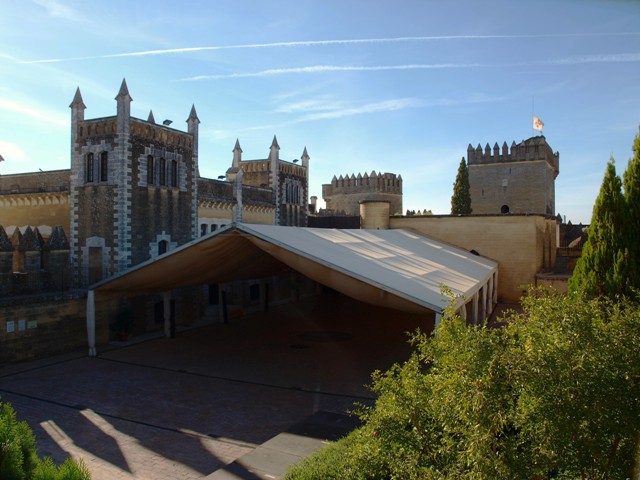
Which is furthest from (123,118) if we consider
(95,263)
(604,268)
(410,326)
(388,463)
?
(388,463)

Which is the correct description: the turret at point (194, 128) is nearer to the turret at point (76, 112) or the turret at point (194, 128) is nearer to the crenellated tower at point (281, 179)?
the turret at point (76, 112)

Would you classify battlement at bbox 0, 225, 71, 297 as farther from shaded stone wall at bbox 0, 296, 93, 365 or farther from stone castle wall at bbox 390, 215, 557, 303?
stone castle wall at bbox 390, 215, 557, 303

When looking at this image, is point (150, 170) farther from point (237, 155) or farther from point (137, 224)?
point (237, 155)

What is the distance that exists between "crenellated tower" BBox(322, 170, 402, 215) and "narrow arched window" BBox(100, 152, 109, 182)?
33701 millimetres

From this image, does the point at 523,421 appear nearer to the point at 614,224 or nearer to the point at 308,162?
the point at 614,224

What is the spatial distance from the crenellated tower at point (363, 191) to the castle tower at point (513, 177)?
8.39 m

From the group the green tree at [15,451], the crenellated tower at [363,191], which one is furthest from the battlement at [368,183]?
the green tree at [15,451]

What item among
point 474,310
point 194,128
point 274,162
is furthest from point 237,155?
point 474,310

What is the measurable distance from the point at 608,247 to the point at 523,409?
13598 mm

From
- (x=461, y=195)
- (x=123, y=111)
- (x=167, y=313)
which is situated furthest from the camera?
(x=461, y=195)

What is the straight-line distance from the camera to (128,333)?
21891mm

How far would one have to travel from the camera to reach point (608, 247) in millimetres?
16531

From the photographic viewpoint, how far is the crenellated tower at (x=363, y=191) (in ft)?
185

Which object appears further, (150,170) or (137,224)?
(150,170)
